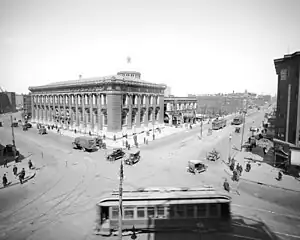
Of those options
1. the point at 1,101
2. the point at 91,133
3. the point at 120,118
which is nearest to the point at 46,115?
the point at 91,133

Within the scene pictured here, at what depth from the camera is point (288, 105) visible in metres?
22.5

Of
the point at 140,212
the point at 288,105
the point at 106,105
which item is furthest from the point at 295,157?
the point at 106,105

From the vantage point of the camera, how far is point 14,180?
19016mm

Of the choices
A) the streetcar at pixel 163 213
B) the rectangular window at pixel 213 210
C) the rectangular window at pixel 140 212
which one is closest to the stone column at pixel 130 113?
the streetcar at pixel 163 213

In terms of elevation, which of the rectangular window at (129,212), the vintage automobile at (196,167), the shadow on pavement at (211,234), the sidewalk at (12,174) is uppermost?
the rectangular window at (129,212)

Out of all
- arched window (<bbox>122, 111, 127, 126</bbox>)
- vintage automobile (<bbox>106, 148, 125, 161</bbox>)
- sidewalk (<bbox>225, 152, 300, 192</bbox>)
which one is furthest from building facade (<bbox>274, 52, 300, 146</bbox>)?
arched window (<bbox>122, 111, 127, 126</bbox>)

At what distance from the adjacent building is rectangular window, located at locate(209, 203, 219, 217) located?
14191mm

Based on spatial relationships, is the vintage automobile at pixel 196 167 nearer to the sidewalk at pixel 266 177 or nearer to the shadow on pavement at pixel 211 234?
the sidewalk at pixel 266 177

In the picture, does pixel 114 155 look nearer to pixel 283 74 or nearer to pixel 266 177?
pixel 266 177

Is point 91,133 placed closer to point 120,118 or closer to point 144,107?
point 120,118

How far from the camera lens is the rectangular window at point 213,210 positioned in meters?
10.8

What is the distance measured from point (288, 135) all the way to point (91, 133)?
35.3m

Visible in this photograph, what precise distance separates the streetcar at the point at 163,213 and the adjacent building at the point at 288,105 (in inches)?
562

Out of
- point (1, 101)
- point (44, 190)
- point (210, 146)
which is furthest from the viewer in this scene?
point (1, 101)
